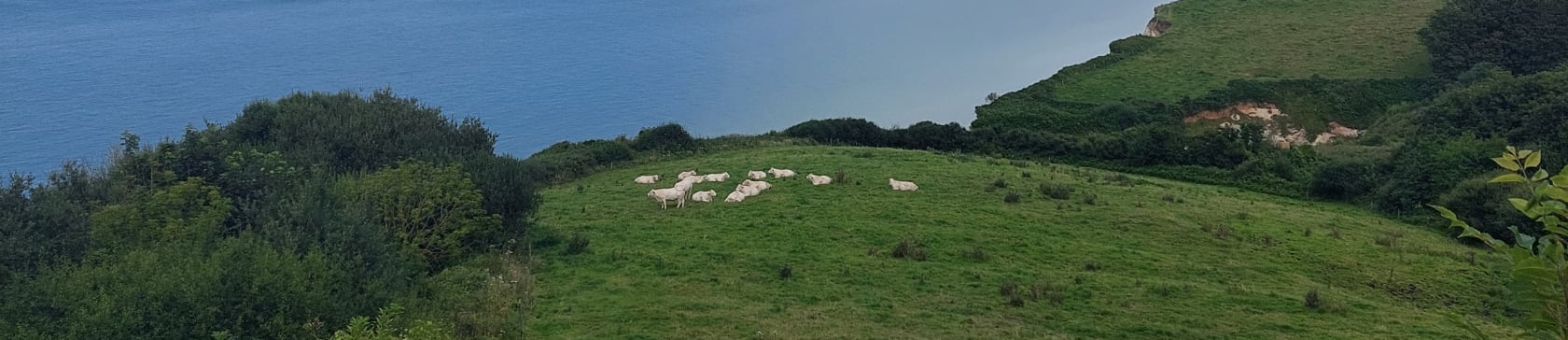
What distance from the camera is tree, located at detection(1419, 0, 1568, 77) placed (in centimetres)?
5128

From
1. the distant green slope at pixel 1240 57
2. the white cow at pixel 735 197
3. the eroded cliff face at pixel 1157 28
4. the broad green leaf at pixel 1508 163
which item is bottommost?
the white cow at pixel 735 197

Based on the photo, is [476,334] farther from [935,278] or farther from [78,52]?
[78,52]

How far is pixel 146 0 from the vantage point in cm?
9175

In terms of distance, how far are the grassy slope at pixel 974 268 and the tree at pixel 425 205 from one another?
5.67 feet

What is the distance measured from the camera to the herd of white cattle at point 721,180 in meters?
25.4

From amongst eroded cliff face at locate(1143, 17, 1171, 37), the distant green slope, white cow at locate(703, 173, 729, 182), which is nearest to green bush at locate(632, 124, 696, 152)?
white cow at locate(703, 173, 729, 182)

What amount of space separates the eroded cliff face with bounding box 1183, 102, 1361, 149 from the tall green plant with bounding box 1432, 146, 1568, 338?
47160mm

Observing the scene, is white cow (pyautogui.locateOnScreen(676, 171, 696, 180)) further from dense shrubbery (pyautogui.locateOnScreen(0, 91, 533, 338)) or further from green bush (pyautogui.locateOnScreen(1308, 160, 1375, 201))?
green bush (pyautogui.locateOnScreen(1308, 160, 1375, 201))

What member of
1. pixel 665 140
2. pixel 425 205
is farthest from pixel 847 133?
pixel 425 205

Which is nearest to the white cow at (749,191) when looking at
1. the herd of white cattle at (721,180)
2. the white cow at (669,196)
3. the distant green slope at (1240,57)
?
the herd of white cattle at (721,180)

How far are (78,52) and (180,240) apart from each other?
6272cm

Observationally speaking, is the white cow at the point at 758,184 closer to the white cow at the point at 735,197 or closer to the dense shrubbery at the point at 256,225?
the white cow at the point at 735,197

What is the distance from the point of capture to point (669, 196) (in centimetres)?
2539

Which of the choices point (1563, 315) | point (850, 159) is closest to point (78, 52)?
point (850, 159)
